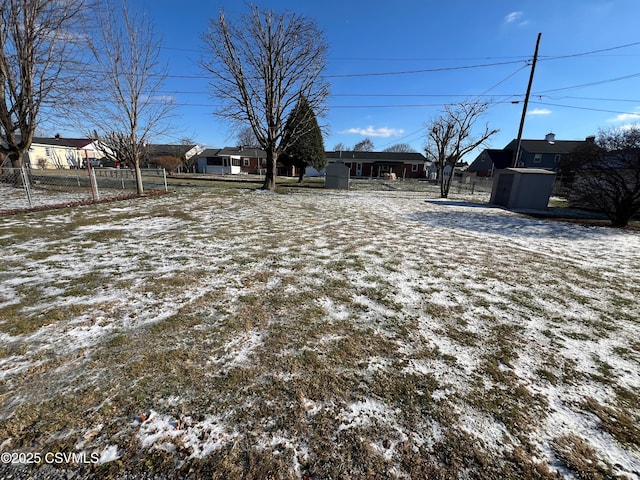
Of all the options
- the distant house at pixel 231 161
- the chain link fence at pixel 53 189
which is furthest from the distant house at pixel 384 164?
the chain link fence at pixel 53 189

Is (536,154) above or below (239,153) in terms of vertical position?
above

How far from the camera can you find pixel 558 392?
2.25m

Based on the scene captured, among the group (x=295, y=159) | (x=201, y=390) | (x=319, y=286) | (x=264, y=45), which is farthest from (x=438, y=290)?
(x=295, y=159)

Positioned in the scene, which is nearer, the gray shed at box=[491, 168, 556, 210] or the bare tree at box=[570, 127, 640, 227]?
the bare tree at box=[570, 127, 640, 227]

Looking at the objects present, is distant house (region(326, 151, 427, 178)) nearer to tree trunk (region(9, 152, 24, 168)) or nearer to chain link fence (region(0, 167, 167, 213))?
chain link fence (region(0, 167, 167, 213))

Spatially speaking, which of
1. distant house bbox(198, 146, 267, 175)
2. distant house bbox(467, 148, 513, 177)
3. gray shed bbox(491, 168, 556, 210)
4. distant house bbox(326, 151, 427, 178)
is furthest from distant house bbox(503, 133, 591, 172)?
distant house bbox(198, 146, 267, 175)

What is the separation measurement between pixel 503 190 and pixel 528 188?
4.42 feet

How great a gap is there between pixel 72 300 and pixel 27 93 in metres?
16.0

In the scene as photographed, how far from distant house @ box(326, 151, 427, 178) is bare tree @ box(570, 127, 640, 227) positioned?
37.6 m

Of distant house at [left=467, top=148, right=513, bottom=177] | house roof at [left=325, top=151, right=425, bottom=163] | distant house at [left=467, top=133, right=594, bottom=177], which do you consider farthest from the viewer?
house roof at [left=325, top=151, right=425, bottom=163]

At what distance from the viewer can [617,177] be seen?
1034cm

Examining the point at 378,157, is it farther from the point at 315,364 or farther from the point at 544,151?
the point at 315,364

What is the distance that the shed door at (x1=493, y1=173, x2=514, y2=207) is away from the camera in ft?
51.2

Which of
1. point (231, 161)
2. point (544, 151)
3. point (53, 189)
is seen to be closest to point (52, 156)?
point (231, 161)
